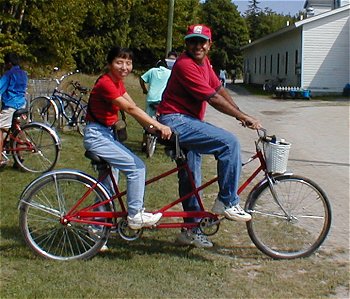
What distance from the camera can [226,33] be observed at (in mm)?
78062

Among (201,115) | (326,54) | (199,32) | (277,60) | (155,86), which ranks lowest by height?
(201,115)

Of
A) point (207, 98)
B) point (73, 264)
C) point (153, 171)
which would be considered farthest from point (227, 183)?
point (153, 171)

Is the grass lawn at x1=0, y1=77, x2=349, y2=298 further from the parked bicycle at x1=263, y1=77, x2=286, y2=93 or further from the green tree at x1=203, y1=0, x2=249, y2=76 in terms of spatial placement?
the green tree at x1=203, y1=0, x2=249, y2=76

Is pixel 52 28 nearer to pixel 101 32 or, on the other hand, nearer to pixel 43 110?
pixel 43 110

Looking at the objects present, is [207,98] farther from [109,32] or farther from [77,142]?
[109,32]

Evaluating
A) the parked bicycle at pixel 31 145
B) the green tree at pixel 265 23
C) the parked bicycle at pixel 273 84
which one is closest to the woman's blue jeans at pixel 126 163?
the parked bicycle at pixel 31 145

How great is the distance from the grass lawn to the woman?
1.31 ft

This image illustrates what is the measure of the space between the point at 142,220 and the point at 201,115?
100cm

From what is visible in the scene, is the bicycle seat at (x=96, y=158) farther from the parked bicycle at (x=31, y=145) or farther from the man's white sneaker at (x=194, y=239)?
the parked bicycle at (x=31, y=145)

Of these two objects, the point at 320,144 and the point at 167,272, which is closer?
the point at 167,272

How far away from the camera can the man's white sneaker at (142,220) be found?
500 cm

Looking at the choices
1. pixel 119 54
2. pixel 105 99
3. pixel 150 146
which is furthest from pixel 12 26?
pixel 105 99

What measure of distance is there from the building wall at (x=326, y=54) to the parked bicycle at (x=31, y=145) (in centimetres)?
2794

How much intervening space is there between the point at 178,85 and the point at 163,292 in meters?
1.69
